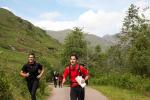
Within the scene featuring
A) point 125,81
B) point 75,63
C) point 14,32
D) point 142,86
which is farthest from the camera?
point 14,32

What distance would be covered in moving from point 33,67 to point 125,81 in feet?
91.7

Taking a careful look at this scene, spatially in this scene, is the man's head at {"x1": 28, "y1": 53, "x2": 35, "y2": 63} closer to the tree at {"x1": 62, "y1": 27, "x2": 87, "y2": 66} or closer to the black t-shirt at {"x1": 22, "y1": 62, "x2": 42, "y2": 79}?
the black t-shirt at {"x1": 22, "y1": 62, "x2": 42, "y2": 79}

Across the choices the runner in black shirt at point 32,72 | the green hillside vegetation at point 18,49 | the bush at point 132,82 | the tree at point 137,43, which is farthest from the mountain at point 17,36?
the runner in black shirt at point 32,72

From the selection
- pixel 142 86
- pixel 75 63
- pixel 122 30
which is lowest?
pixel 142 86

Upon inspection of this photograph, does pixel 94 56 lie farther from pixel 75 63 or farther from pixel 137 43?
pixel 75 63

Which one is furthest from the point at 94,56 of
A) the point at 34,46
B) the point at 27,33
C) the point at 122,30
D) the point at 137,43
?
the point at 27,33

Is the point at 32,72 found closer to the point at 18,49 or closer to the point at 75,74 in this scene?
the point at 75,74

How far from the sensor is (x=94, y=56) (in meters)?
87.6

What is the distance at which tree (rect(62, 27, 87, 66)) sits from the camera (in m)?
78.0

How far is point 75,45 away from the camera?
79125 mm

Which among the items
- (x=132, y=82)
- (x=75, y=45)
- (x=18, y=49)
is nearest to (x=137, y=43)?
(x=132, y=82)

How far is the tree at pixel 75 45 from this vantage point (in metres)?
78.0

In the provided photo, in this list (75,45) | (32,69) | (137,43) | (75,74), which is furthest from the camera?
(75,45)

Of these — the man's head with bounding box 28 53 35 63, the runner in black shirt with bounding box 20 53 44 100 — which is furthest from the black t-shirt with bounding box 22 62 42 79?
the man's head with bounding box 28 53 35 63
